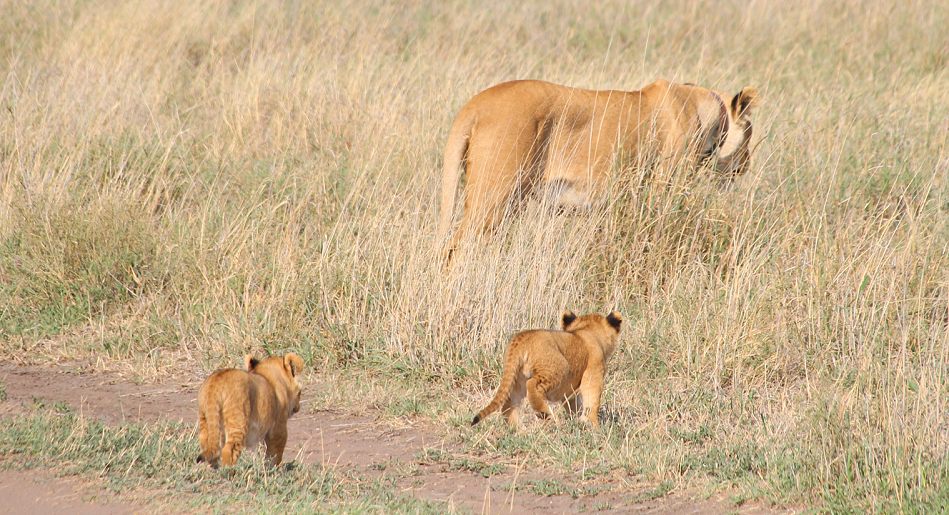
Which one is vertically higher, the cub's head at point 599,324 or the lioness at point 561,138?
the lioness at point 561,138

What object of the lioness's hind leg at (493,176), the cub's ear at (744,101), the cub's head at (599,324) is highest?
the cub's ear at (744,101)

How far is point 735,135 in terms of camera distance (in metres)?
8.80

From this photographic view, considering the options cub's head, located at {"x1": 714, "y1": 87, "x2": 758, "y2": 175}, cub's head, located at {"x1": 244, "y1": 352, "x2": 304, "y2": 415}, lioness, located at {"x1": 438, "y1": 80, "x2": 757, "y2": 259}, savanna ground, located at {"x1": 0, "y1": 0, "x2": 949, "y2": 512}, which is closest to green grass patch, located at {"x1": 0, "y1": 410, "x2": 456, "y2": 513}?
savanna ground, located at {"x1": 0, "y1": 0, "x2": 949, "y2": 512}

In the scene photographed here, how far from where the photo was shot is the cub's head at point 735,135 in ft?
28.7

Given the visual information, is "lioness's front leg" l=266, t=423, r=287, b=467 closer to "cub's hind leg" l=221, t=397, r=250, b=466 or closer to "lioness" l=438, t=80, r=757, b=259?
"cub's hind leg" l=221, t=397, r=250, b=466

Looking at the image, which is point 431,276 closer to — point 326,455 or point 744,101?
point 326,455

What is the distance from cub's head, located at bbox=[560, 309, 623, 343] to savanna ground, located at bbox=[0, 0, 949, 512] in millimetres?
424

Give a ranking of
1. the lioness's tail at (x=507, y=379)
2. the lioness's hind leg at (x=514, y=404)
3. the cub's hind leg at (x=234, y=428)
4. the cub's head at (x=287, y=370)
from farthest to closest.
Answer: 1. the lioness's hind leg at (x=514, y=404)
2. the lioness's tail at (x=507, y=379)
3. the cub's head at (x=287, y=370)
4. the cub's hind leg at (x=234, y=428)

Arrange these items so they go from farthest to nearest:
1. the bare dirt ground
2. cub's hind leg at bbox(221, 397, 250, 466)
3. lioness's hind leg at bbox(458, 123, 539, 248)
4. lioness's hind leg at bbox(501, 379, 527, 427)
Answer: lioness's hind leg at bbox(458, 123, 539, 248)
lioness's hind leg at bbox(501, 379, 527, 427)
the bare dirt ground
cub's hind leg at bbox(221, 397, 250, 466)

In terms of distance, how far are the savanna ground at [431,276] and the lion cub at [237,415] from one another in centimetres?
16

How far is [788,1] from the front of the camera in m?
15.5

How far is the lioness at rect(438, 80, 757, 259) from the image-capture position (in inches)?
305

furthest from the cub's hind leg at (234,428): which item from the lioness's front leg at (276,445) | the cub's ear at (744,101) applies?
the cub's ear at (744,101)

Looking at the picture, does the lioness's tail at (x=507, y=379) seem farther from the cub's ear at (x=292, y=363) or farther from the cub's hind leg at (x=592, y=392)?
the cub's ear at (x=292, y=363)
